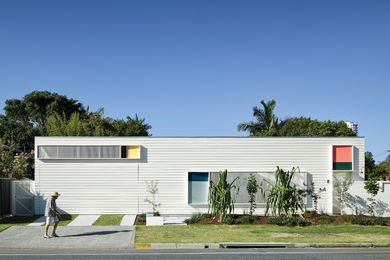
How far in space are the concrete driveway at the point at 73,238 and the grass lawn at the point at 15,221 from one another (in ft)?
2.93

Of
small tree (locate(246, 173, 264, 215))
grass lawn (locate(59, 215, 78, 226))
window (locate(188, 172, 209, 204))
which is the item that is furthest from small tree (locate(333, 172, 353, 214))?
grass lawn (locate(59, 215, 78, 226))

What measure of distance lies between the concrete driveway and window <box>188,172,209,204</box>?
6188 mm

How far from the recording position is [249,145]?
27.5 metres

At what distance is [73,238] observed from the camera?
60.4 ft

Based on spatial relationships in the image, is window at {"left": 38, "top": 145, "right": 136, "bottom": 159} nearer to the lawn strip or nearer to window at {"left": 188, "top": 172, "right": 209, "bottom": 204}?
window at {"left": 188, "top": 172, "right": 209, "bottom": 204}

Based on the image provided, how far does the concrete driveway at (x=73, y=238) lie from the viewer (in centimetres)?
1683

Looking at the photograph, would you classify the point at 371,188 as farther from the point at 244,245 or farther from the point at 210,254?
the point at 210,254

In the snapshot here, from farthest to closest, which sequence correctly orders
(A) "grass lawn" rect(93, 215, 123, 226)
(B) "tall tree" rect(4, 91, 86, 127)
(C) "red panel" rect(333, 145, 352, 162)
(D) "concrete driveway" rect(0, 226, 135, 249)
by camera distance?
(B) "tall tree" rect(4, 91, 86, 127)
(C) "red panel" rect(333, 145, 352, 162)
(A) "grass lawn" rect(93, 215, 123, 226)
(D) "concrete driveway" rect(0, 226, 135, 249)

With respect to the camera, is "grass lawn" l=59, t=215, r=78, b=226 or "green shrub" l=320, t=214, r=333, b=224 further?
"grass lawn" l=59, t=215, r=78, b=226

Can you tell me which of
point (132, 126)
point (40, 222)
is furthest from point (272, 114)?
point (40, 222)

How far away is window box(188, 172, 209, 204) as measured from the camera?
88.3ft

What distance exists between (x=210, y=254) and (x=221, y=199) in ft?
28.1

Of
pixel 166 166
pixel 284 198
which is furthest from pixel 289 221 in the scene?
pixel 166 166

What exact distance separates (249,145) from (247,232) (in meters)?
7.95
